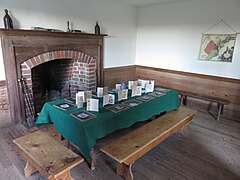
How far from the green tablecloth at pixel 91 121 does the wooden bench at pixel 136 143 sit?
0.50 feet

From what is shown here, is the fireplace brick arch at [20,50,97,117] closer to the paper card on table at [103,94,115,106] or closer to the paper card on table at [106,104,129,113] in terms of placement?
the paper card on table at [103,94,115,106]

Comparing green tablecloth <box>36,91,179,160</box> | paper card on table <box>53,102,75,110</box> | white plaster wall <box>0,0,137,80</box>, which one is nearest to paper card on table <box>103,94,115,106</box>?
green tablecloth <box>36,91,179,160</box>

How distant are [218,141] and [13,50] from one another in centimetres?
329

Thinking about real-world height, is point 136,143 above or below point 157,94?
below

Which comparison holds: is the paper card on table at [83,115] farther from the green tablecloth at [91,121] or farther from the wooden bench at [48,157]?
the wooden bench at [48,157]

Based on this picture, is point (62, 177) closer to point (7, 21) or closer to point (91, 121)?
point (91, 121)

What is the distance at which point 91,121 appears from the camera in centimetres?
187

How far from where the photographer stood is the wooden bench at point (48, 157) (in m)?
1.50

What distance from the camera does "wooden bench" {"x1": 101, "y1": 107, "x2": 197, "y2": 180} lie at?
1.75m

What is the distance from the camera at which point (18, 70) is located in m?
2.79

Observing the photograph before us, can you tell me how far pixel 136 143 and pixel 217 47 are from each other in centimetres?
274

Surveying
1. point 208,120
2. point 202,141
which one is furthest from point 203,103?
point 202,141

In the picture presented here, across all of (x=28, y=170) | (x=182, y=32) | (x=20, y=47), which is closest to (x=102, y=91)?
(x=28, y=170)

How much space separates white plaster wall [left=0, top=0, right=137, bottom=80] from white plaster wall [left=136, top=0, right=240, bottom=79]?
0.37m
